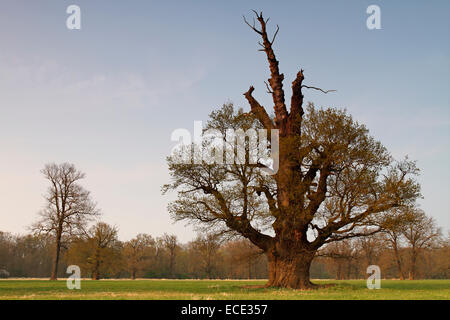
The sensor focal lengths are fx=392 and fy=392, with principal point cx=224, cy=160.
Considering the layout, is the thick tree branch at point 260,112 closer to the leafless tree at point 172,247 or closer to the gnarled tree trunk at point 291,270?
the gnarled tree trunk at point 291,270

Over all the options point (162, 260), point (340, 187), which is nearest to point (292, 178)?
point (340, 187)

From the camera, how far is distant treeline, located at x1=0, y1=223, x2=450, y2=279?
70625 millimetres

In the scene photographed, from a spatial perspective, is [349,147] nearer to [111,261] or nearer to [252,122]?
[252,122]

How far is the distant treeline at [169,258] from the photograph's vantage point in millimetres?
70625

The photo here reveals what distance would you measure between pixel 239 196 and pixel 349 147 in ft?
28.4

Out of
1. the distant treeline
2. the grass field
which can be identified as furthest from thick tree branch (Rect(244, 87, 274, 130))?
the distant treeline

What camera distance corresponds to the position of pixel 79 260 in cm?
6888

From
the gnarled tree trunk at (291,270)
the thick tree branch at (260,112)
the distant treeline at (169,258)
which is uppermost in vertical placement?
the thick tree branch at (260,112)

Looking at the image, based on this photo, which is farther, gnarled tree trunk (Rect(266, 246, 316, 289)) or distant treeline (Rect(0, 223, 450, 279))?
distant treeline (Rect(0, 223, 450, 279))

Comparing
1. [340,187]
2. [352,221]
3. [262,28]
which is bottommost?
[352,221]

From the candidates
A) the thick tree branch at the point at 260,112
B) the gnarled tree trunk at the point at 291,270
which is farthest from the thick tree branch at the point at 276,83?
the gnarled tree trunk at the point at 291,270

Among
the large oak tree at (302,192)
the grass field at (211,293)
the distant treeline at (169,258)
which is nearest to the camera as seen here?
the grass field at (211,293)

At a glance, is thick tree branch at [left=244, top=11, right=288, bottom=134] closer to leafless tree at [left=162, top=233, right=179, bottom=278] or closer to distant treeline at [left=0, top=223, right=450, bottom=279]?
distant treeline at [left=0, top=223, right=450, bottom=279]
